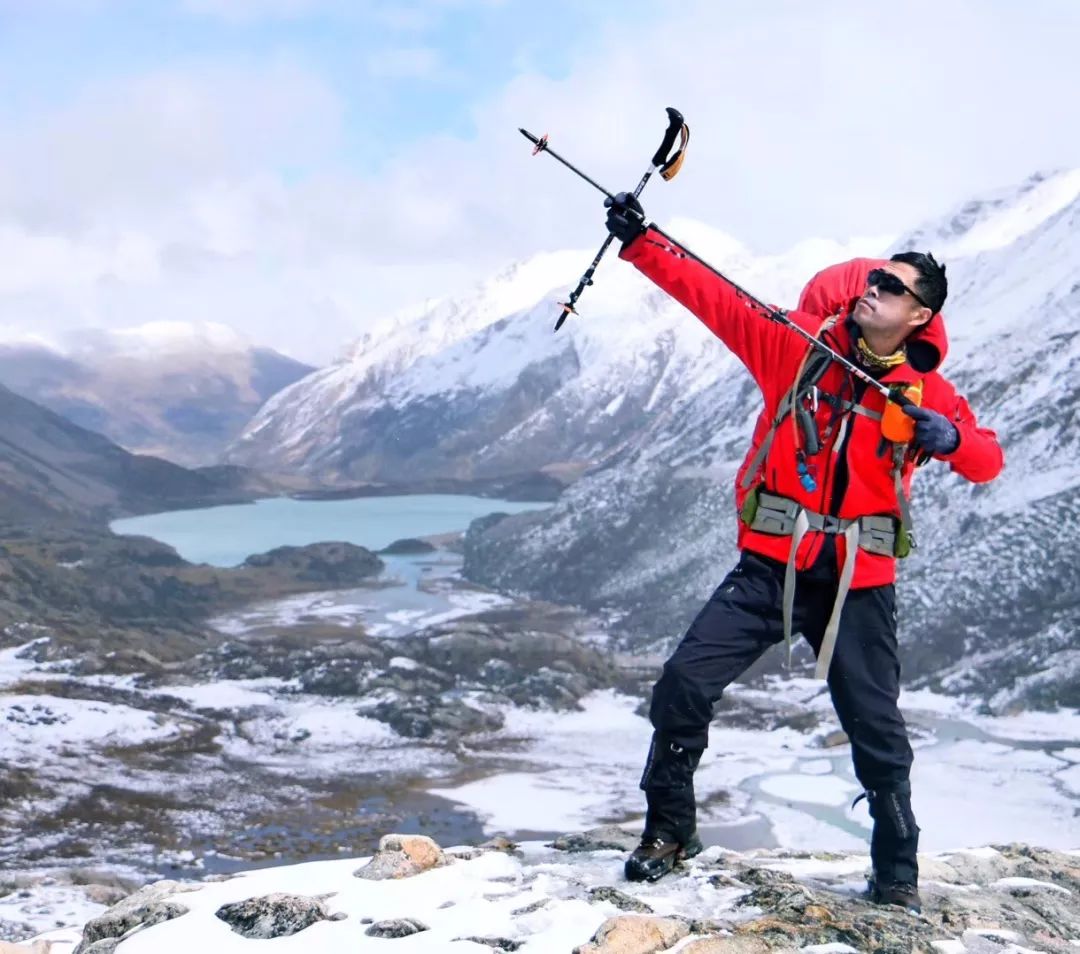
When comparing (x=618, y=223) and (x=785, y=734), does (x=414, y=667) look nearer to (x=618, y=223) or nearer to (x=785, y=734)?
(x=785, y=734)

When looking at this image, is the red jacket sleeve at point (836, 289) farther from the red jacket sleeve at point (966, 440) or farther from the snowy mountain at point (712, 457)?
the snowy mountain at point (712, 457)

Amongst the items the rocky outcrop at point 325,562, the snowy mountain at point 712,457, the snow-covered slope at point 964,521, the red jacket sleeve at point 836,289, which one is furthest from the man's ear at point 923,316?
the rocky outcrop at point 325,562

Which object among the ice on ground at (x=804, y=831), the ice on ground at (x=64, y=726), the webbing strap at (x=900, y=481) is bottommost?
the ice on ground at (x=804, y=831)

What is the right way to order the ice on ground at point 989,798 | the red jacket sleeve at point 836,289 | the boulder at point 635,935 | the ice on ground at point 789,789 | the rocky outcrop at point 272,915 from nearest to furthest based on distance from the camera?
1. the boulder at point 635,935
2. the rocky outcrop at point 272,915
3. the red jacket sleeve at point 836,289
4. the ice on ground at point 989,798
5. the ice on ground at point 789,789

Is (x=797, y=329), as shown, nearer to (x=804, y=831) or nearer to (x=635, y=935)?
(x=635, y=935)

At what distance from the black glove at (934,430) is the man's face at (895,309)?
443 millimetres

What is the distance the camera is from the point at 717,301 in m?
5.65

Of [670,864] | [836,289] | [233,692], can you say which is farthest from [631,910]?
[233,692]

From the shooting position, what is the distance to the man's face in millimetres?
5336

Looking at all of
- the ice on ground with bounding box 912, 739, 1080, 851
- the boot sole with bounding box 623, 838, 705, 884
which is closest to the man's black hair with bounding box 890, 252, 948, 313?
the boot sole with bounding box 623, 838, 705, 884

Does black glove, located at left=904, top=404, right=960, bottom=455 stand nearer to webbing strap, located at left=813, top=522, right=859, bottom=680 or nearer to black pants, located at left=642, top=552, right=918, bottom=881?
webbing strap, located at left=813, top=522, right=859, bottom=680

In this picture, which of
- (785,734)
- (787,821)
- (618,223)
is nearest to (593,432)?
(785,734)

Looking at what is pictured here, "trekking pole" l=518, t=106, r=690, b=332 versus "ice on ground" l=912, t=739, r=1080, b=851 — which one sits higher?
"trekking pole" l=518, t=106, r=690, b=332

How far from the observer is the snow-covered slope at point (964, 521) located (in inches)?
2229
